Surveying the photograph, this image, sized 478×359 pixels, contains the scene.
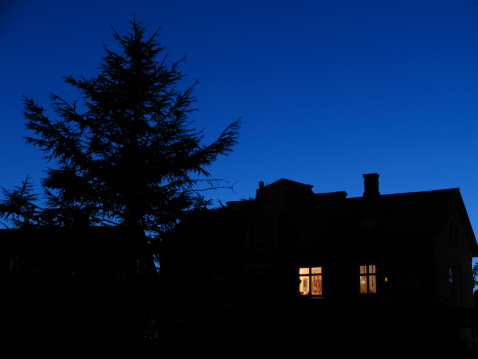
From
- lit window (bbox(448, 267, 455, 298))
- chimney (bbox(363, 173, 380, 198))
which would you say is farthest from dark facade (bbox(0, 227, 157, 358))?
lit window (bbox(448, 267, 455, 298))

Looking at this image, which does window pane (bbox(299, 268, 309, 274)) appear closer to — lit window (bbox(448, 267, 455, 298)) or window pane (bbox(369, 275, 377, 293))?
window pane (bbox(369, 275, 377, 293))

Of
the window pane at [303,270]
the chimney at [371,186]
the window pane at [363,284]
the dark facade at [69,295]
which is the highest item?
the chimney at [371,186]

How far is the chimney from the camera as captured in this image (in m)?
31.4

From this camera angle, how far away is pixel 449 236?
30328mm

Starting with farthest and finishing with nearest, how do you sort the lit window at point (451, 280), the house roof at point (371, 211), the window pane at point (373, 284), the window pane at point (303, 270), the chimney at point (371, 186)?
the chimney at point (371, 186) < the window pane at point (303, 270) < the lit window at point (451, 280) < the house roof at point (371, 211) < the window pane at point (373, 284)

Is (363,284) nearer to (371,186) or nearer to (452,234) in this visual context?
(371,186)

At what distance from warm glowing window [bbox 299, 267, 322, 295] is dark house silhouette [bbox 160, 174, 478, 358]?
0.06 metres

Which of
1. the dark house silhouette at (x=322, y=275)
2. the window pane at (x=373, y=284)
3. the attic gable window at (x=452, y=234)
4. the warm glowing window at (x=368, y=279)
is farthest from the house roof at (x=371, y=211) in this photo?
the window pane at (x=373, y=284)

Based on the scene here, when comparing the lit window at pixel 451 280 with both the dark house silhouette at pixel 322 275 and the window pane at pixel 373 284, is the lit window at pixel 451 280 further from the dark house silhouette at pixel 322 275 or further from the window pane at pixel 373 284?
the window pane at pixel 373 284

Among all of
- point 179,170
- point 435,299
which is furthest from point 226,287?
point 435,299

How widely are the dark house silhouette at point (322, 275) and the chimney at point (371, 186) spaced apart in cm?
6

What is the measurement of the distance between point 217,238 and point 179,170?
1989 mm

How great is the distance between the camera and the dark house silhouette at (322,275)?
12.9 metres

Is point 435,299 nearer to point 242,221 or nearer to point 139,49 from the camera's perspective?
point 242,221
